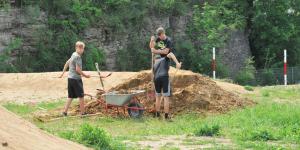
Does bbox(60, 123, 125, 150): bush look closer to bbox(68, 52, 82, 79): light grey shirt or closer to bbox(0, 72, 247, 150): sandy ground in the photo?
bbox(0, 72, 247, 150): sandy ground

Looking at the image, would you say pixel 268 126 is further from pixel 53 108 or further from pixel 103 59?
pixel 103 59

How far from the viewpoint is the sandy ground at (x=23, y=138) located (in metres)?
7.63

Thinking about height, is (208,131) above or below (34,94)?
above

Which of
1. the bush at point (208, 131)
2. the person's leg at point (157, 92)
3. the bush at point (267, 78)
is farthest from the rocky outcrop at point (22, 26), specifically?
the bush at point (208, 131)

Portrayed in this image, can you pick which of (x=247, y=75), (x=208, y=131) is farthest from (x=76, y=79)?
(x=247, y=75)

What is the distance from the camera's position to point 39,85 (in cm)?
2172

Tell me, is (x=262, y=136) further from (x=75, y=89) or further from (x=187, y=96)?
(x=75, y=89)

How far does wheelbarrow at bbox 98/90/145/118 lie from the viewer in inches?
564

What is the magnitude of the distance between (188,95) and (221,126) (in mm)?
2722

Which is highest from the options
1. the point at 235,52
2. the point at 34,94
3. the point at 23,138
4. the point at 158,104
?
the point at 23,138

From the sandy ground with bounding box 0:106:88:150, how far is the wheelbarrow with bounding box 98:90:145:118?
5.04m

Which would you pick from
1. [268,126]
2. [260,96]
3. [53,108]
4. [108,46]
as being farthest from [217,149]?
[108,46]

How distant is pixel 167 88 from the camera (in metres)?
14.4

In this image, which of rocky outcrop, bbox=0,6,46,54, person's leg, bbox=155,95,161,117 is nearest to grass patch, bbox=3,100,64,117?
person's leg, bbox=155,95,161,117
